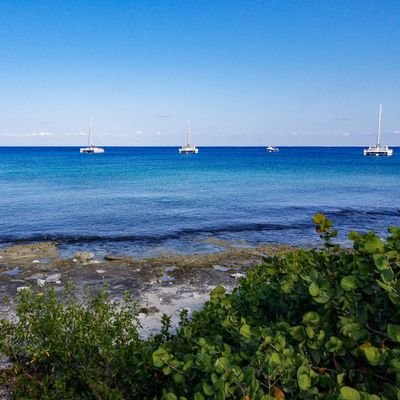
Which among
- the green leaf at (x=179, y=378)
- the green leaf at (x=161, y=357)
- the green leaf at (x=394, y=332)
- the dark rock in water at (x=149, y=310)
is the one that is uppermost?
the green leaf at (x=394, y=332)

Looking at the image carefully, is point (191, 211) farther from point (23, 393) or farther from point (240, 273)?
point (23, 393)

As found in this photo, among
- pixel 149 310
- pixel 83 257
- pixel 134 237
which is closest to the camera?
pixel 149 310

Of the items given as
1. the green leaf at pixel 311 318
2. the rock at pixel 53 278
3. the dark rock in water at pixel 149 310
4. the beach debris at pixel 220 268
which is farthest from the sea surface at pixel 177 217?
the green leaf at pixel 311 318

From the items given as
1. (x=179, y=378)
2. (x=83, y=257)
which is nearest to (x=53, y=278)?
(x=83, y=257)

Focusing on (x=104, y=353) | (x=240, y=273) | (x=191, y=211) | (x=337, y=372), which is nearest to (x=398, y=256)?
(x=337, y=372)

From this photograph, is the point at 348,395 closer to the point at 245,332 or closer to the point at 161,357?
the point at 245,332

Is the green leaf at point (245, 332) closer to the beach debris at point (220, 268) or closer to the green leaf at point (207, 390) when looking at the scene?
the green leaf at point (207, 390)

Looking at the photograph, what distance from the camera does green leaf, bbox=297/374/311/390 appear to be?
78.7 inches

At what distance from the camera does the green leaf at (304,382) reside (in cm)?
200

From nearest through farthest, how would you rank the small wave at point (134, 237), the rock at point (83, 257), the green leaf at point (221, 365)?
the green leaf at point (221, 365), the rock at point (83, 257), the small wave at point (134, 237)

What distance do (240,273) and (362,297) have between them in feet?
32.0

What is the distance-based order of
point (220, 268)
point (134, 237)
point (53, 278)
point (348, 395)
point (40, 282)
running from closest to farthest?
point (348, 395) < point (40, 282) < point (53, 278) < point (220, 268) < point (134, 237)

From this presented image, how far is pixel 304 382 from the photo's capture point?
2.01 m

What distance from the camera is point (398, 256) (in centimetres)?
239
